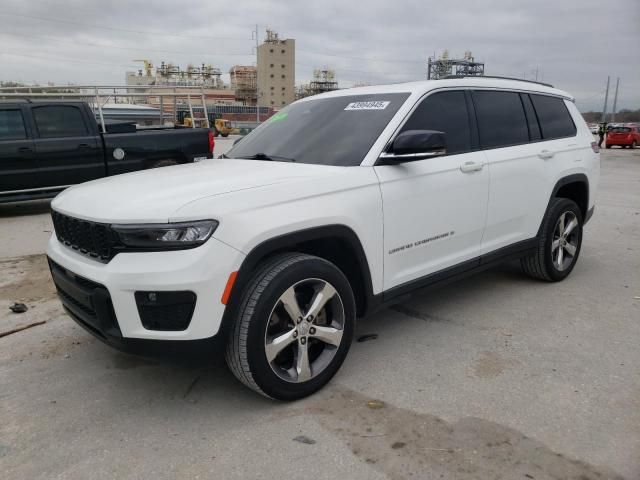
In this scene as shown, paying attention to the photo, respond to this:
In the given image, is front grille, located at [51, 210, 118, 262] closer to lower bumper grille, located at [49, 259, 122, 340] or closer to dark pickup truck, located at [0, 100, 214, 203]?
lower bumper grille, located at [49, 259, 122, 340]

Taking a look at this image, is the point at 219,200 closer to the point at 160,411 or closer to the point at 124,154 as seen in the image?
the point at 160,411

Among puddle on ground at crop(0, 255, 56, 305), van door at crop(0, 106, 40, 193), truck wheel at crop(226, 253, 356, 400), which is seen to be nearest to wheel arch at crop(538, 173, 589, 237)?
truck wheel at crop(226, 253, 356, 400)

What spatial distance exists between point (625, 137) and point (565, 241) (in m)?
30.6

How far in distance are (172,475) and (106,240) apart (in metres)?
1.17

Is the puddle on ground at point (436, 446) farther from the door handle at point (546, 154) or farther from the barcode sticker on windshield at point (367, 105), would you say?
the door handle at point (546, 154)

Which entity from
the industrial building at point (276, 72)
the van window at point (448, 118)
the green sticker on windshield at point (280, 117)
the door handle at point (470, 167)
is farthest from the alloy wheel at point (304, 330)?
the industrial building at point (276, 72)

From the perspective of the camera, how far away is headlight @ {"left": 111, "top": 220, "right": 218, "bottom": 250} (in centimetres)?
251

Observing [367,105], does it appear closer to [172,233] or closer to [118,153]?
[172,233]

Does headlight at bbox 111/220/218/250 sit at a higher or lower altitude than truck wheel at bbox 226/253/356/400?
higher

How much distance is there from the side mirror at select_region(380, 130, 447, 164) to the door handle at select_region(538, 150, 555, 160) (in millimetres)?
1679

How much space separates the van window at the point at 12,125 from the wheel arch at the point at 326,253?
23.2ft

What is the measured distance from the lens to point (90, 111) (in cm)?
880

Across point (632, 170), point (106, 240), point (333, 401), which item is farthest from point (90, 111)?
point (632, 170)

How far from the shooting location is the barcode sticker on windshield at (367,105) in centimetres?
362
